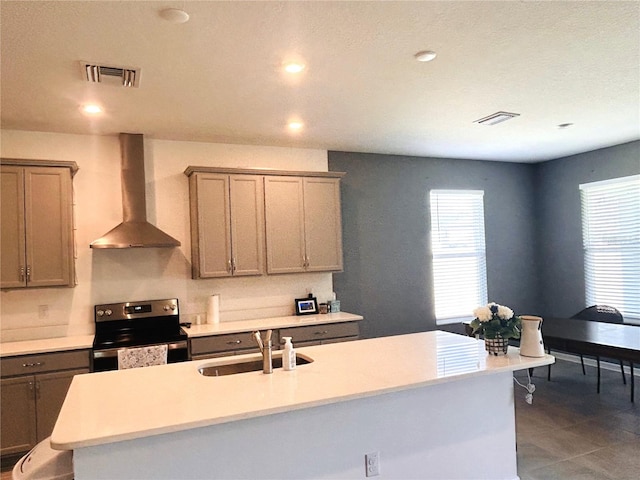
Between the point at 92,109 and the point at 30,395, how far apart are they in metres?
2.19

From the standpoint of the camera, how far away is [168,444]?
6.45 feet

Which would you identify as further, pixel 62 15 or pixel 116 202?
pixel 116 202

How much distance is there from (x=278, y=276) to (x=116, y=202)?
5.72 ft

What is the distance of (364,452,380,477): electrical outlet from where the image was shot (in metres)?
2.35

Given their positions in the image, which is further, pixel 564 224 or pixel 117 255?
pixel 564 224

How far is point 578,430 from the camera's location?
3.70 meters

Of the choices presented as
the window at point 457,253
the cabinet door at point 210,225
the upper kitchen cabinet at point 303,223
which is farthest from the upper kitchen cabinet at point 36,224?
the window at point 457,253

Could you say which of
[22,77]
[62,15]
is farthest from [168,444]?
[22,77]

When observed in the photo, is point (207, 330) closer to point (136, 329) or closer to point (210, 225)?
point (136, 329)

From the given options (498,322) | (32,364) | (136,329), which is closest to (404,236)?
(498,322)

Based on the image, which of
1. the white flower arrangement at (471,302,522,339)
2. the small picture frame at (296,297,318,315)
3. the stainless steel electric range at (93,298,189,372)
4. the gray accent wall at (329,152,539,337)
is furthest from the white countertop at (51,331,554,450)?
the gray accent wall at (329,152,539,337)

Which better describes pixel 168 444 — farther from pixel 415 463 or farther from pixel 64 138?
pixel 64 138

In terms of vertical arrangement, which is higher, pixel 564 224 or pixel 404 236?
pixel 564 224

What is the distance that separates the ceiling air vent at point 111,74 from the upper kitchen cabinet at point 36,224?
46.7 inches
